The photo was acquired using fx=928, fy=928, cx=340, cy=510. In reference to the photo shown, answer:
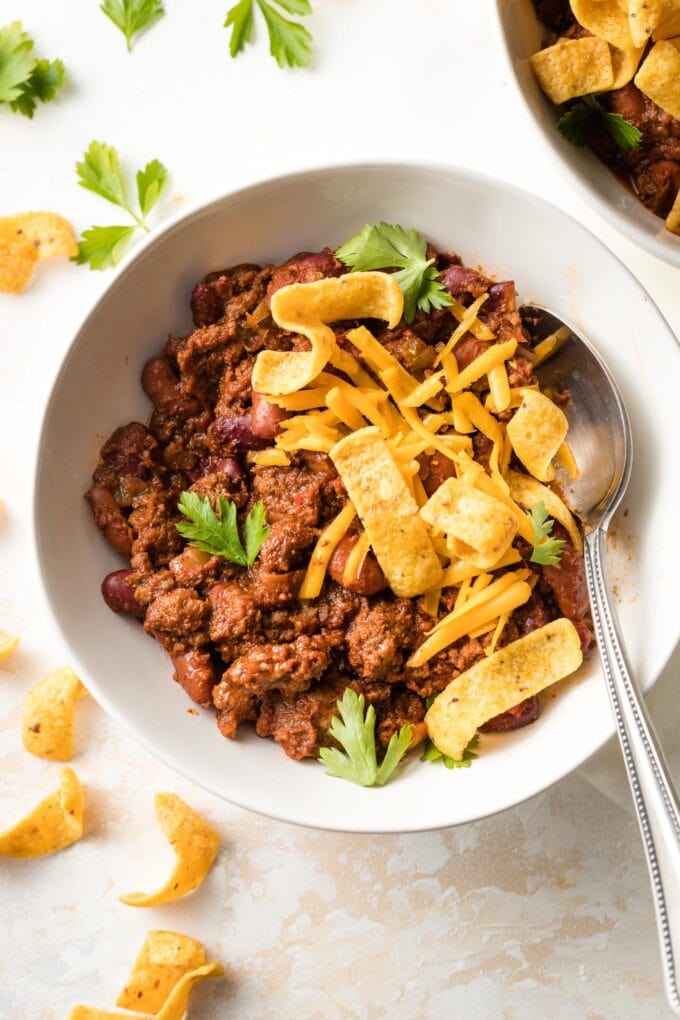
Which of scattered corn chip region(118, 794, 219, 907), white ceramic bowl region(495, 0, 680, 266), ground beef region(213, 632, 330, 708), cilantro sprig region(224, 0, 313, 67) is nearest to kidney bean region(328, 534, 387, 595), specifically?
ground beef region(213, 632, 330, 708)

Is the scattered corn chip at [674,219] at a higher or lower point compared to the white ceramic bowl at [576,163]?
lower

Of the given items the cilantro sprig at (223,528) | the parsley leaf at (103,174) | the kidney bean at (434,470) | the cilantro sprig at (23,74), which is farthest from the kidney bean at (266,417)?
the cilantro sprig at (23,74)

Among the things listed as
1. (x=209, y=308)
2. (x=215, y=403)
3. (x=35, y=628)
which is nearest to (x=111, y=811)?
(x=35, y=628)

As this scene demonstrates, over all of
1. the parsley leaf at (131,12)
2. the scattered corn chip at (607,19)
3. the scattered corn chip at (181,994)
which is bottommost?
the scattered corn chip at (181,994)

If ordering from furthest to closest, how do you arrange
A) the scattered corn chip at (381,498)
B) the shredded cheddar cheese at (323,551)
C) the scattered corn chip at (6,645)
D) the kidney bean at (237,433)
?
the scattered corn chip at (6,645), the kidney bean at (237,433), the shredded cheddar cheese at (323,551), the scattered corn chip at (381,498)

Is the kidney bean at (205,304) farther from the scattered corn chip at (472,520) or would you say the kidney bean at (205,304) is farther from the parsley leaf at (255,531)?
the scattered corn chip at (472,520)

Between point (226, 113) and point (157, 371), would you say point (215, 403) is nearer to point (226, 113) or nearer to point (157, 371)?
point (157, 371)

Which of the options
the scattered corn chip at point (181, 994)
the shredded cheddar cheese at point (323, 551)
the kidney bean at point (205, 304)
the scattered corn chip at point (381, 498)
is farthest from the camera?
the scattered corn chip at point (181, 994)
